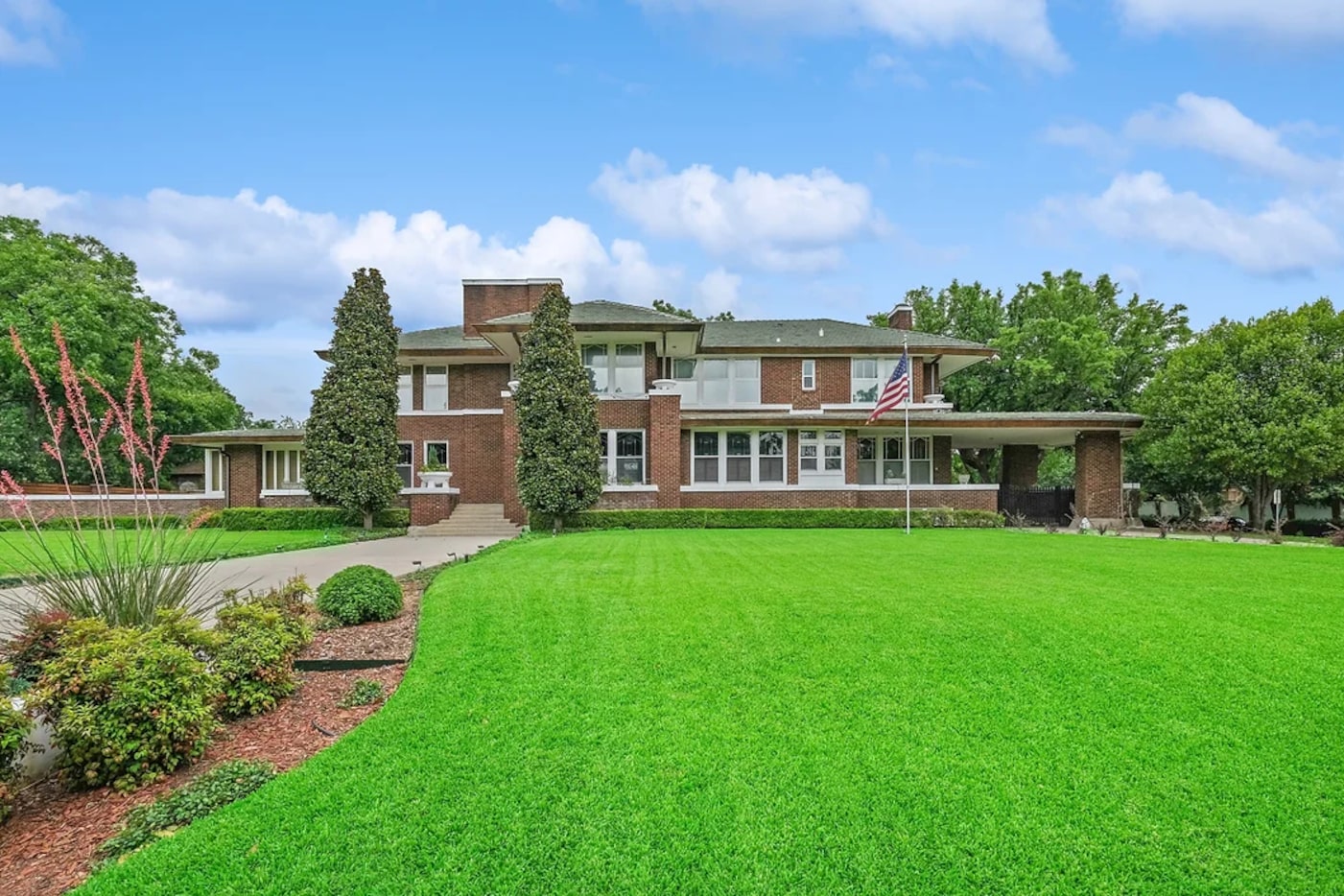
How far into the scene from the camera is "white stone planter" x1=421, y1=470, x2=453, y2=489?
22.7 metres

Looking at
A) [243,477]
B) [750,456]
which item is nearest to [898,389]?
[750,456]

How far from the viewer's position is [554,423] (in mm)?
19312

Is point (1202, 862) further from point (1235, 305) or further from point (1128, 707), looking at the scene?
point (1235, 305)

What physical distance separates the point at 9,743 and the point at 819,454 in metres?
21.7

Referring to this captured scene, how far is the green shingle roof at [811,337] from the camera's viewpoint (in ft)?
84.0

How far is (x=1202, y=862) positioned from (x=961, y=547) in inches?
423

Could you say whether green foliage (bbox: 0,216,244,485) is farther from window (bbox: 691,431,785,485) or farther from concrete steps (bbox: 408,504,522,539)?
window (bbox: 691,431,785,485)

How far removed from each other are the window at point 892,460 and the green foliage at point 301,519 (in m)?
16.2

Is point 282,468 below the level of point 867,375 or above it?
below

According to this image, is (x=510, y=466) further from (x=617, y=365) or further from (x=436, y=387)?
(x=436, y=387)

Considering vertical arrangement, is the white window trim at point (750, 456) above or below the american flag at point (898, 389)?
below

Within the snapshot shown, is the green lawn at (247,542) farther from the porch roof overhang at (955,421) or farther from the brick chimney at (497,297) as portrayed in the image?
the porch roof overhang at (955,421)

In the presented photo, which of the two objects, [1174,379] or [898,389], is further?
[1174,379]

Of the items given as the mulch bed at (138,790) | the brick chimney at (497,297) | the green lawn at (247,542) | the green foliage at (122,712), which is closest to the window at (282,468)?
the green lawn at (247,542)
